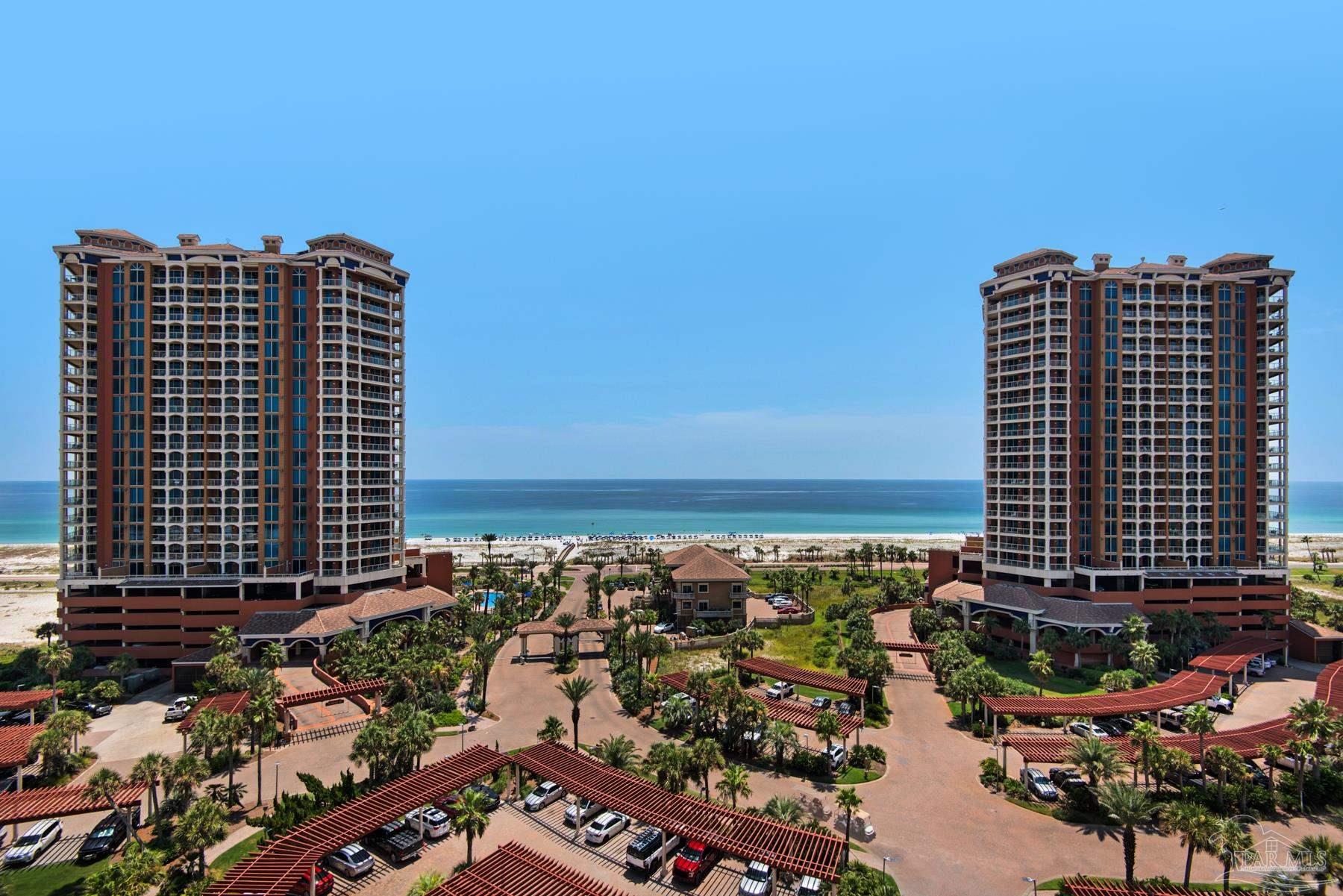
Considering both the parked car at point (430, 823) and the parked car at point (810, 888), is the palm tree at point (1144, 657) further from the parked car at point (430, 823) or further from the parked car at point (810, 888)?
the parked car at point (430, 823)

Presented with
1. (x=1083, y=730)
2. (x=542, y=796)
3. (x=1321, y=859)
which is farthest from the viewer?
(x=1083, y=730)

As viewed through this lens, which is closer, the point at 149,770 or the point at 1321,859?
the point at 1321,859

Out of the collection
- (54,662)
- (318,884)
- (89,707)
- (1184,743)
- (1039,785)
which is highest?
(54,662)

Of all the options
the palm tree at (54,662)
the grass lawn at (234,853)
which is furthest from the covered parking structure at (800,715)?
the palm tree at (54,662)

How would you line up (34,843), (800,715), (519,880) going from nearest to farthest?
(519,880), (34,843), (800,715)

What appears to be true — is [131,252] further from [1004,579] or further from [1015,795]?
[1004,579]

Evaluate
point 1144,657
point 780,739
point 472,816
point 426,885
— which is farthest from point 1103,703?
point 426,885

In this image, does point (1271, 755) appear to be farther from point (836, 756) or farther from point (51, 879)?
point (51, 879)

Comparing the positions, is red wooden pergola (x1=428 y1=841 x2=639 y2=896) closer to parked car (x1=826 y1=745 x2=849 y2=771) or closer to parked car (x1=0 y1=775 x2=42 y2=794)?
parked car (x1=826 y1=745 x2=849 y2=771)
